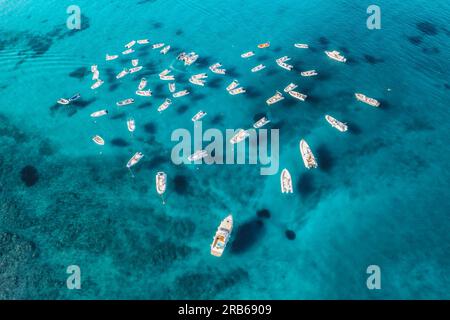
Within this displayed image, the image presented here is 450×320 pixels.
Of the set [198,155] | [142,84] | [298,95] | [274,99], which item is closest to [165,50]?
[142,84]

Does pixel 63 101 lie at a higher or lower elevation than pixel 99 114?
higher

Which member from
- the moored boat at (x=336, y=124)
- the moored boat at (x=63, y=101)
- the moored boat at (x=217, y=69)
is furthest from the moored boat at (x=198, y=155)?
the moored boat at (x=63, y=101)

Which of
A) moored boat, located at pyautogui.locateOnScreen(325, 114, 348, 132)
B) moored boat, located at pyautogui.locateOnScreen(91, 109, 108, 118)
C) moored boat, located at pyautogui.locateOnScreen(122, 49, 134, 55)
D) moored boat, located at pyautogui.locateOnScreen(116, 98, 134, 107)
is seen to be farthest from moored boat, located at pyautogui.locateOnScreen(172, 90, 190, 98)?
moored boat, located at pyautogui.locateOnScreen(325, 114, 348, 132)

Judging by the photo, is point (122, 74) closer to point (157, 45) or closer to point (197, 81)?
point (157, 45)

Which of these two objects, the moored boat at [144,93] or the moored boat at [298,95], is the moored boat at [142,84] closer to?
the moored boat at [144,93]

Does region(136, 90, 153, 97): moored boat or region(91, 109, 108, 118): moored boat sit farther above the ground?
region(136, 90, 153, 97): moored boat

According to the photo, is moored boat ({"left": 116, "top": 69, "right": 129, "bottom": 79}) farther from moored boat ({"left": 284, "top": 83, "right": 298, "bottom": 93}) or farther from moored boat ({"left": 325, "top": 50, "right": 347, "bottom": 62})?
moored boat ({"left": 325, "top": 50, "right": 347, "bottom": 62})
